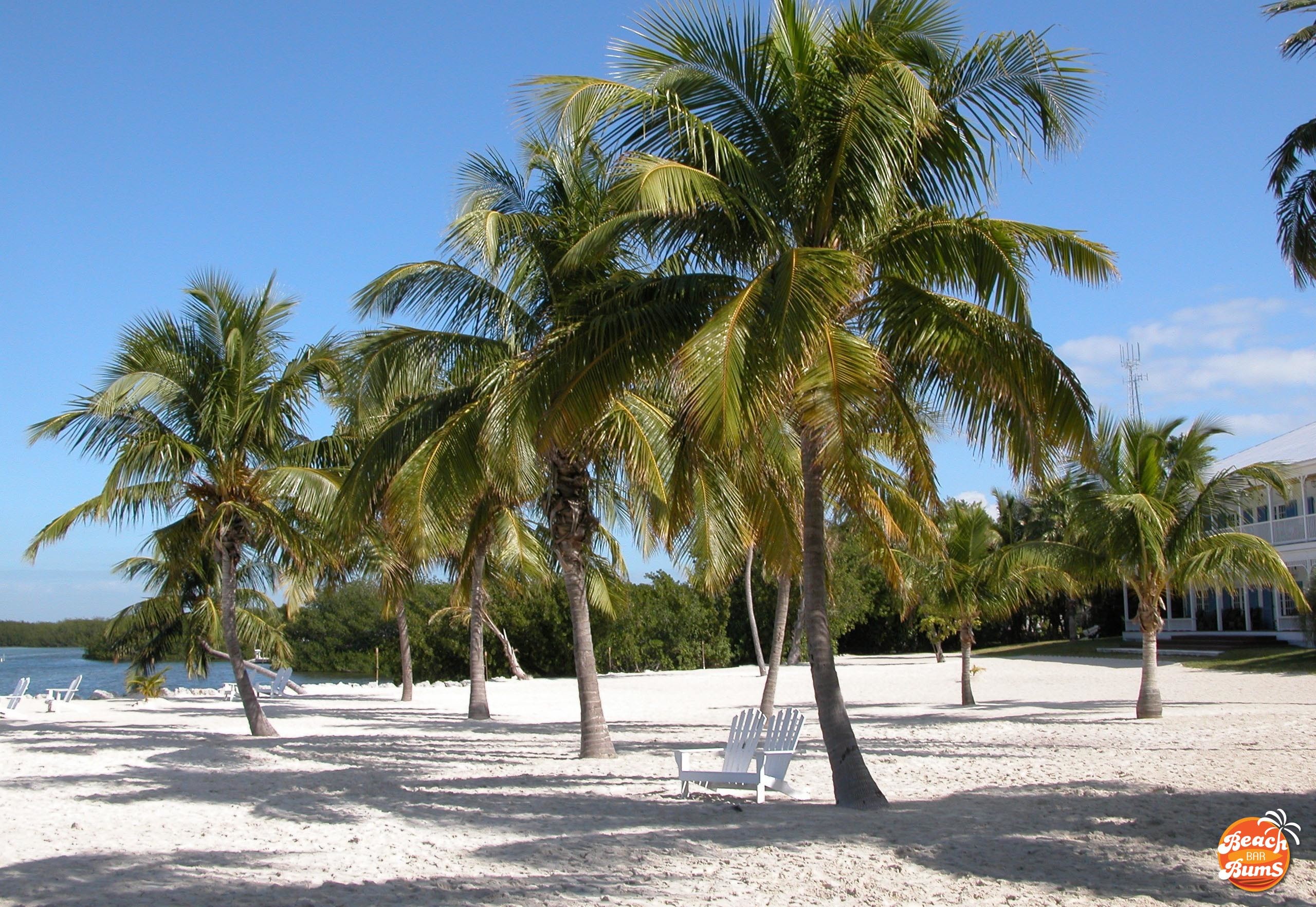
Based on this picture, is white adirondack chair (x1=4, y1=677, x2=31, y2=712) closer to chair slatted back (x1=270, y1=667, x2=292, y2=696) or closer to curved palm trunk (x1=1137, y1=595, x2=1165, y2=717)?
chair slatted back (x1=270, y1=667, x2=292, y2=696)

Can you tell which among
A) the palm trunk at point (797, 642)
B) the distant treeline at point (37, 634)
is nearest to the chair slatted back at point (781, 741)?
the palm trunk at point (797, 642)

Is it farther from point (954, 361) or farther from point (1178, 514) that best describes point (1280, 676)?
point (954, 361)

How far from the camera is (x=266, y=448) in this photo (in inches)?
582

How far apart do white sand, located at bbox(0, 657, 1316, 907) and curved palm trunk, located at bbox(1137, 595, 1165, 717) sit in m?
0.29

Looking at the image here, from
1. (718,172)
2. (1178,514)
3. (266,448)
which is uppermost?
(718,172)

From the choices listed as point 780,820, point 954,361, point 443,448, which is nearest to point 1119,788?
point 780,820

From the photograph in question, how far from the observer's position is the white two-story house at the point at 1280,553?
2939 centimetres

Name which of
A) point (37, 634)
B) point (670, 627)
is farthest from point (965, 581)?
point (37, 634)

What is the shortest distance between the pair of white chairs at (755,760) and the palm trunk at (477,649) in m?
9.89

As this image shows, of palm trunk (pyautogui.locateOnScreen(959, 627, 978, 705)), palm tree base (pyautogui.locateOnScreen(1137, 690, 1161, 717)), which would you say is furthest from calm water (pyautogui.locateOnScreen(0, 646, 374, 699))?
palm tree base (pyautogui.locateOnScreen(1137, 690, 1161, 717))

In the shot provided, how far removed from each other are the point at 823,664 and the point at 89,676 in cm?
5441

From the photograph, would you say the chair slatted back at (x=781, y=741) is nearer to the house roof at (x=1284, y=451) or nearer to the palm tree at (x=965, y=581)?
the palm tree at (x=965, y=581)

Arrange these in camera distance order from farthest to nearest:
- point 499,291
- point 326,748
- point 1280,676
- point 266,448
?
1. point 1280,676
2. point 266,448
3. point 326,748
4. point 499,291

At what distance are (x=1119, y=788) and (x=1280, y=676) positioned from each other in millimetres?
17343
